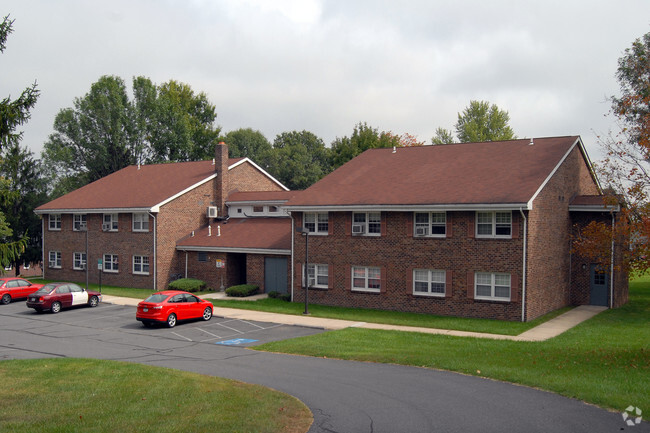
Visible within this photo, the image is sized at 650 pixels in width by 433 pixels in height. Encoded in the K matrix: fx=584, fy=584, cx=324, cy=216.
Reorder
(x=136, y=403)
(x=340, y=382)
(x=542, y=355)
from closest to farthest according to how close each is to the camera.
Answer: (x=136, y=403) < (x=340, y=382) < (x=542, y=355)

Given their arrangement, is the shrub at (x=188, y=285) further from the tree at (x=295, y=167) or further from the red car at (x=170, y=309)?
the tree at (x=295, y=167)

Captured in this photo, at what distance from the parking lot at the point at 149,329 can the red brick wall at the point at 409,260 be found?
225 inches

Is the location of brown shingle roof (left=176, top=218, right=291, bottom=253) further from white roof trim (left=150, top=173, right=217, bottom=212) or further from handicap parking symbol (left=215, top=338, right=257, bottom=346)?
handicap parking symbol (left=215, top=338, right=257, bottom=346)

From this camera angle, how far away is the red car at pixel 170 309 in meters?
25.4

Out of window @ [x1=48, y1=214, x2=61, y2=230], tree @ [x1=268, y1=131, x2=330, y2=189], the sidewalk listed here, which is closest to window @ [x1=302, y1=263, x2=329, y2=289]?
the sidewalk

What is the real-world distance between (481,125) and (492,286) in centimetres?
5372

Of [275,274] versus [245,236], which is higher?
[245,236]

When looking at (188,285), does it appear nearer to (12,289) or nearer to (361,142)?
(12,289)

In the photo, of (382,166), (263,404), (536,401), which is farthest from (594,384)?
(382,166)

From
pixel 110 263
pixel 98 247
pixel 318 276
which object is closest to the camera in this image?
pixel 318 276

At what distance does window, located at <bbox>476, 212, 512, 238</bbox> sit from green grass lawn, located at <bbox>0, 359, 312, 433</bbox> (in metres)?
15.8

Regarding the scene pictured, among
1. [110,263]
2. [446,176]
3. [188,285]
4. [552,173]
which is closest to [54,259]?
[110,263]

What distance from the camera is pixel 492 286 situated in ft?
87.0

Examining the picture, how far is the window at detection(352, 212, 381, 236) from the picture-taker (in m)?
29.8
